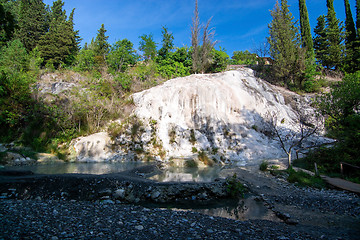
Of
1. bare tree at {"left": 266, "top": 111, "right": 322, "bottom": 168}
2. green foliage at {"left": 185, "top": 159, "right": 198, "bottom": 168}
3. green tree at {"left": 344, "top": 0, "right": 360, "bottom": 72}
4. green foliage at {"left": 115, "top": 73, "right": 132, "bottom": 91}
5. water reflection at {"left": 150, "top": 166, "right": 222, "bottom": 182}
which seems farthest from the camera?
green tree at {"left": 344, "top": 0, "right": 360, "bottom": 72}

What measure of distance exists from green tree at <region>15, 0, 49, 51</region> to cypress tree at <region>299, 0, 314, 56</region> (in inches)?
1721

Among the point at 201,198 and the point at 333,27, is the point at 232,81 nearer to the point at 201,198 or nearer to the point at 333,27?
the point at 201,198

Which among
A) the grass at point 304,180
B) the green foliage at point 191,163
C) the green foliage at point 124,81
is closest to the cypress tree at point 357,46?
the grass at point 304,180

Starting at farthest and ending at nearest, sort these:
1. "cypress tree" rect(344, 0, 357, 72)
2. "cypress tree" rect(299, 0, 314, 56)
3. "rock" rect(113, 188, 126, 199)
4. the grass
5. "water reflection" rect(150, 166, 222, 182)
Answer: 1. "cypress tree" rect(299, 0, 314, 56)
2. "cypress tree" rect(344, 0, 357, 72)
3. "water reflection" rect(150, 166, 222, 182)
4. the grass
5. "rock" rect(113, 188, 126, 199)

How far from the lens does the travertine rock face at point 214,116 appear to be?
16.7 meters

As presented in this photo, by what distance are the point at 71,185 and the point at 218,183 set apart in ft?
17.6

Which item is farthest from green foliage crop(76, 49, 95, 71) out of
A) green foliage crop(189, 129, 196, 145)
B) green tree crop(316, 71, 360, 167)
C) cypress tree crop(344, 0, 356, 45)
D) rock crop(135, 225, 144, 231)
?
cypress tree crop(344, 0, 356, 45)

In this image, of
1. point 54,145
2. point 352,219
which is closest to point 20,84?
point 54,145

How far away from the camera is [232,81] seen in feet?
71.7

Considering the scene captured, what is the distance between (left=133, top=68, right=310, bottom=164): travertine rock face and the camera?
1673cm

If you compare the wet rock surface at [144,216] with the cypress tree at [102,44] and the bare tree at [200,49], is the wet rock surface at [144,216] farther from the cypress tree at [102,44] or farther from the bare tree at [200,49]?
the cypress tree at [102,44]

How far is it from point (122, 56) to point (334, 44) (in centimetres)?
3361

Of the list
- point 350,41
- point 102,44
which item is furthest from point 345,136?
point 102,44

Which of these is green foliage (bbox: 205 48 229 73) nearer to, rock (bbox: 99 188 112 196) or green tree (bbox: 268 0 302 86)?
green tree (bbox: 268 0 302 86)
